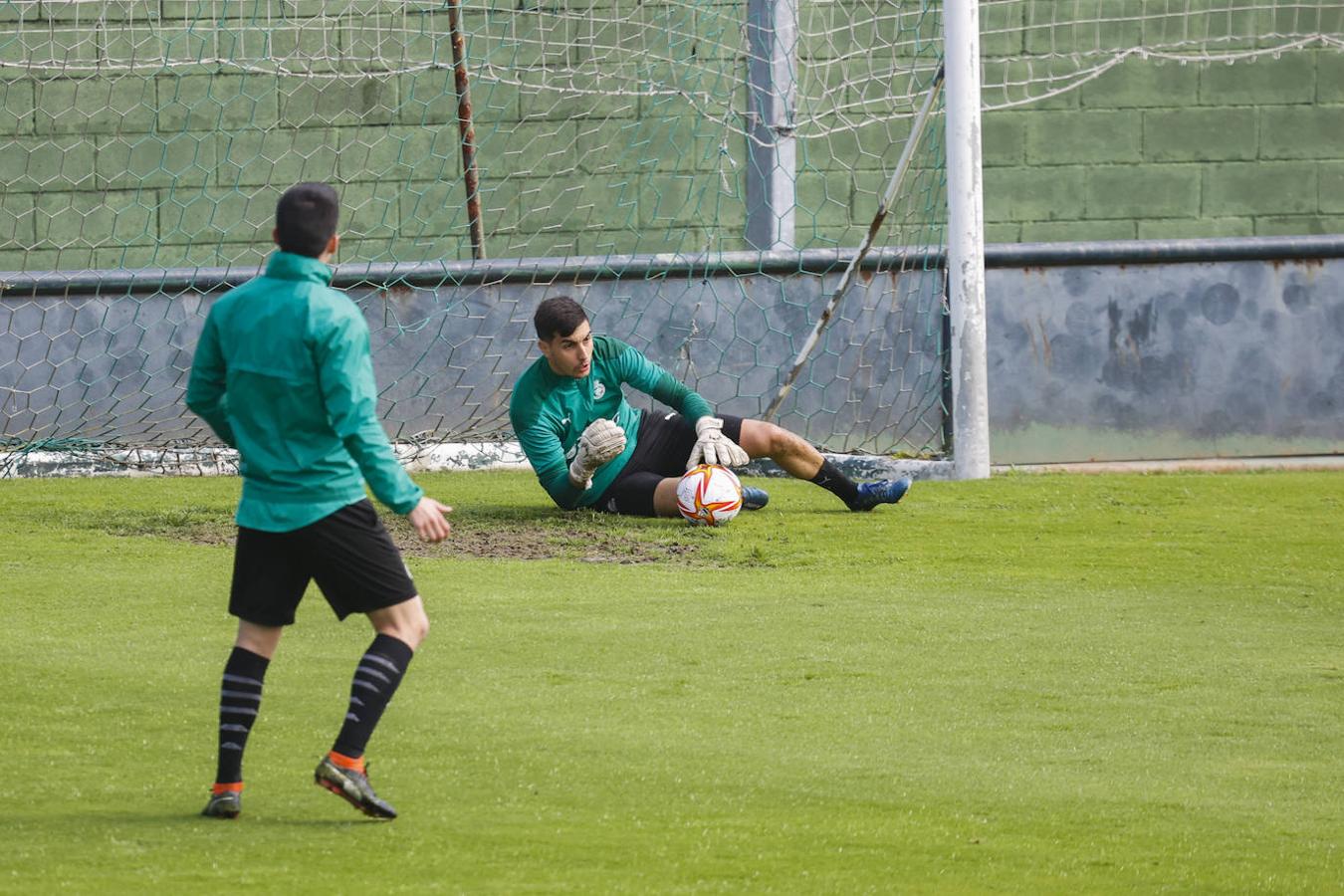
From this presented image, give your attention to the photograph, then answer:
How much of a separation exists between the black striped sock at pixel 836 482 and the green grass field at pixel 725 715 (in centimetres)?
45

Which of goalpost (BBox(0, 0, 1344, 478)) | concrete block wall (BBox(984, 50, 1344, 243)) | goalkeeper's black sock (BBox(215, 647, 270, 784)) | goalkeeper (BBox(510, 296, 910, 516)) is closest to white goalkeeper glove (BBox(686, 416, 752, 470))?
goalkeeper (BBox(510, 296, 910, 516))

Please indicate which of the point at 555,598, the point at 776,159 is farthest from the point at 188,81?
the point at 555,598

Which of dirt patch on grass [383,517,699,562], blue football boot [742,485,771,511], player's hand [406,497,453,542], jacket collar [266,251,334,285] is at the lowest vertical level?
dirt patch on grass [383,517,699,562]

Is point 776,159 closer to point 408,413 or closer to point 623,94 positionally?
point 623,94

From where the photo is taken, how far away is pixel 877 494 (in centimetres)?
784

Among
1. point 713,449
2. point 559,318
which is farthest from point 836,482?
point 559,318

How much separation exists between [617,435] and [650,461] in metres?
0.51

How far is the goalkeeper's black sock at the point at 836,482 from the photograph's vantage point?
7.86 m

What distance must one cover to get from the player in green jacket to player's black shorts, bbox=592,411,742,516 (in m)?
3.98

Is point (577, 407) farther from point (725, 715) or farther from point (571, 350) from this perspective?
point (725, 715)

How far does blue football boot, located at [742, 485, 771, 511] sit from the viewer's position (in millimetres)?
7915

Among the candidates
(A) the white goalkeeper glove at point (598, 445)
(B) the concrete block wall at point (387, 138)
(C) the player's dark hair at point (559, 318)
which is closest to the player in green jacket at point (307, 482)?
(C) the player's dark hair at point (559, 318)

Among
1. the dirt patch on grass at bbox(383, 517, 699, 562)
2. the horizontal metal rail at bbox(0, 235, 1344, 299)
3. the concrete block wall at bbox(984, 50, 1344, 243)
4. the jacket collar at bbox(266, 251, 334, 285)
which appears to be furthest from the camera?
the concrete block wall at bbox(984, 50, 1344, 243)

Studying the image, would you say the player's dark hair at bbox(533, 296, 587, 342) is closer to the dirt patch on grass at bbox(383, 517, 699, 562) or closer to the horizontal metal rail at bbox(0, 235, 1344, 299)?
the dirt patch on grass at bbox(383, 517, 699, 562)
